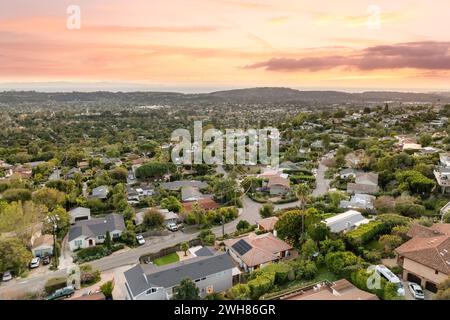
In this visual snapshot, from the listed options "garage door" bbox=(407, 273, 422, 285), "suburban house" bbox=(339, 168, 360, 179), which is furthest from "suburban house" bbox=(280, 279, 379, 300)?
"suburban house" bbox=(339, 168, 360, 179)

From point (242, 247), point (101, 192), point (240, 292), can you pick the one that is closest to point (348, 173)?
point (242, 247)

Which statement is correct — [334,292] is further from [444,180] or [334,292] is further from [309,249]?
[444,180]

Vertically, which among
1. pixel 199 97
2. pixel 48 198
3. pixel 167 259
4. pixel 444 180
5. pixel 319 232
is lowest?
pixel 167 259

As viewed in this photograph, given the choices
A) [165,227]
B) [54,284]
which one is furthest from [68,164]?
[54,284]

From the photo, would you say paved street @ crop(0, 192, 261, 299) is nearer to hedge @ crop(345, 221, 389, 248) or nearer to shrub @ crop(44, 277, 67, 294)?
shrub @ crop(44, 277, 67, 294)

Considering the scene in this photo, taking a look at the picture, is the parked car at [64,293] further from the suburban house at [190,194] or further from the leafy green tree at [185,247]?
the suburban house at [190,194]

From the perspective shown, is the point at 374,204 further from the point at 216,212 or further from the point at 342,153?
the point at 342,153

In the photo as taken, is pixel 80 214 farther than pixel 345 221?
Yes
